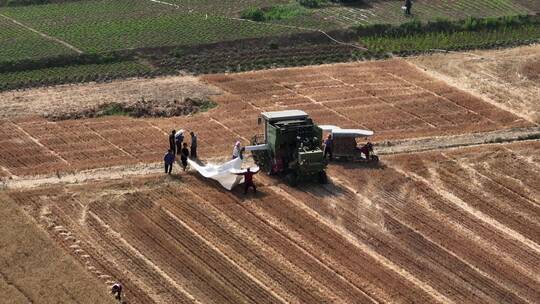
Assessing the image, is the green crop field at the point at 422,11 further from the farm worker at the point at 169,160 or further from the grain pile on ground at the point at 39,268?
the grain pile on ground at the point at 39,268

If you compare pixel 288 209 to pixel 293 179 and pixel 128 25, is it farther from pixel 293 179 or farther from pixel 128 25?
pixel 128 25

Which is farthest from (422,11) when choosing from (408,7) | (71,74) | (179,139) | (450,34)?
(179,139)

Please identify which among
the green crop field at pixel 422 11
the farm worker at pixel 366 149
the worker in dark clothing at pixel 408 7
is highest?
the worker in dark clothing at pixel 408 7

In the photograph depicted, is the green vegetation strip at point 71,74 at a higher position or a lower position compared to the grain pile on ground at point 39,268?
lower

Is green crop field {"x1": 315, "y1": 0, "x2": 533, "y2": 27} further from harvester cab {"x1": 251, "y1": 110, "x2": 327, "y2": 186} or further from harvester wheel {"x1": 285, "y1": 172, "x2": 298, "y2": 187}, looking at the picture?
harvester wheel {"x1": 285, "y1": 172, "x2": 298, "y2": 187}

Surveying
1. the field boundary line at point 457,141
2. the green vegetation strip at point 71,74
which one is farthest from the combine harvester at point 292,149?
the green vegetation strip at point 71,74
